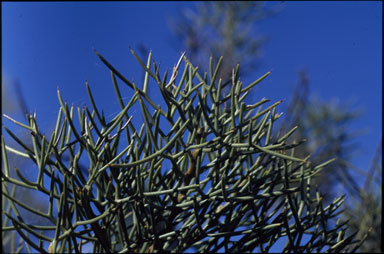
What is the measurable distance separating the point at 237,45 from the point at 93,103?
1.56 metres

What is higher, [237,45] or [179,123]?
[237,45]

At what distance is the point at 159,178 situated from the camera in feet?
1.26

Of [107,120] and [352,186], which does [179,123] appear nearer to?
[107,120]

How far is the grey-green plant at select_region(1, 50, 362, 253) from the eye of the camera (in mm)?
331

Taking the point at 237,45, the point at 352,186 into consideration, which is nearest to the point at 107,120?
the point at 352,186

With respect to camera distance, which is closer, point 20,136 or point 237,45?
point 20,136

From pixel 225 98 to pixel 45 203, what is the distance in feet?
0.51

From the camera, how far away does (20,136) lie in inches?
14.1

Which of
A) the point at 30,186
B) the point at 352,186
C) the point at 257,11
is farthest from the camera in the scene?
the point at 257,11

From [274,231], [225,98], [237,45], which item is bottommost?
[274,231]

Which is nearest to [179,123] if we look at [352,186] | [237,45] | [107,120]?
[107,120]

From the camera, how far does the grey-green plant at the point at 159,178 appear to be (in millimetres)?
331

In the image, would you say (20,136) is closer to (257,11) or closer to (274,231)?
(274,231)

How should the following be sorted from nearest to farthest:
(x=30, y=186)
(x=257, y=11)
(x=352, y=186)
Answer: (x=30, y=186) → (x=352, y=186) → (x=257, y=11)
